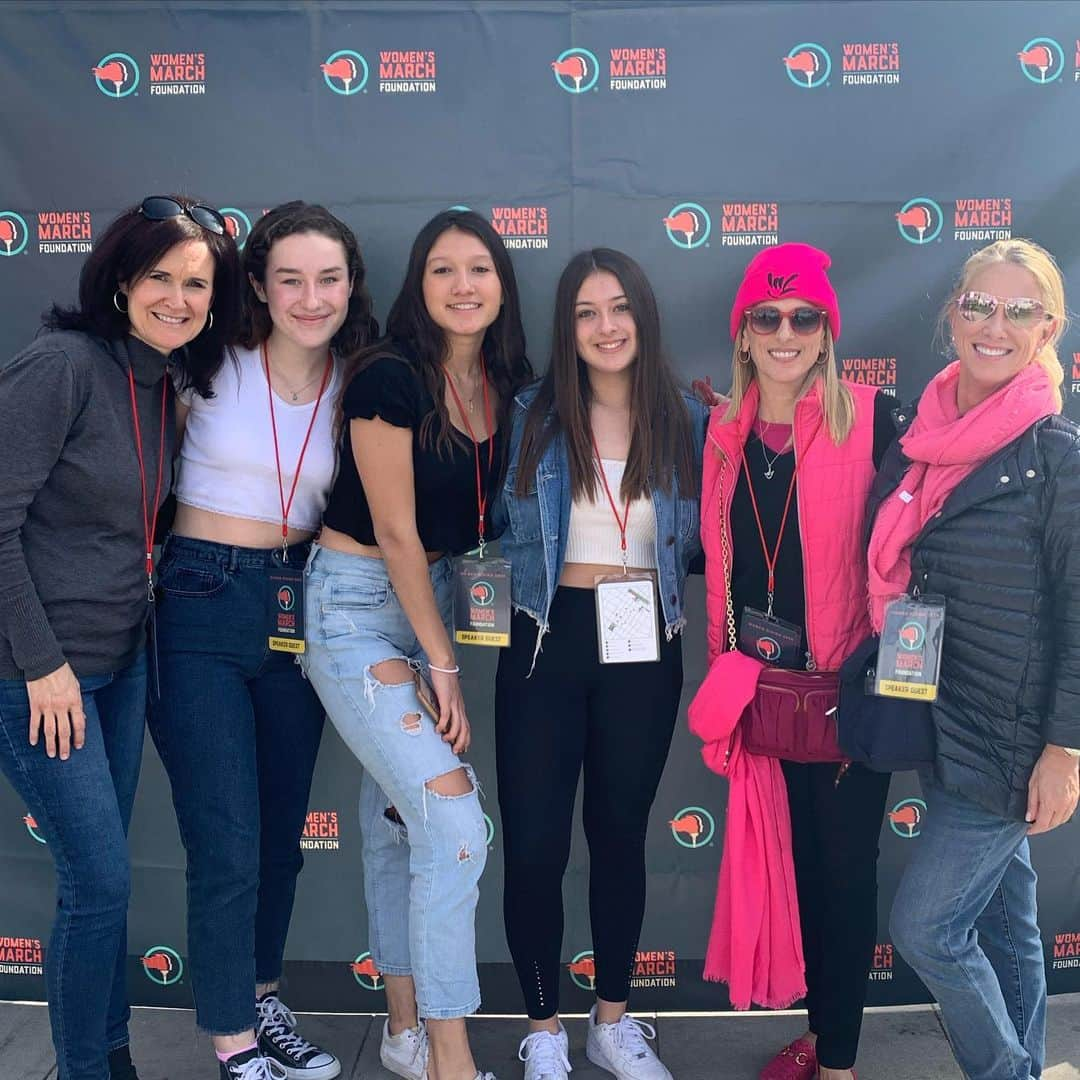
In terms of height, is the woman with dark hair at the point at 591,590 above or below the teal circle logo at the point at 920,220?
below

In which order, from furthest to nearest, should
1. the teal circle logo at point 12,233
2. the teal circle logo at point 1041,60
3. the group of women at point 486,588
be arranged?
the teal circle logo at point 12,233 < the teal circle logo at point 1041,60 < the group of women at point 486,588

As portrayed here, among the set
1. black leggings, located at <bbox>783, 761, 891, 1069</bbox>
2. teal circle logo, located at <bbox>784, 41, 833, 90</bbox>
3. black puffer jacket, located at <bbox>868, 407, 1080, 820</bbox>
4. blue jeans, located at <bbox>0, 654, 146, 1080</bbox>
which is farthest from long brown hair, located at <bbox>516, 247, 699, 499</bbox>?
blue jeans, located at <bbox>0, 654, 146, 1080</bbox>

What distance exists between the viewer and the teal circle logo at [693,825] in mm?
2906

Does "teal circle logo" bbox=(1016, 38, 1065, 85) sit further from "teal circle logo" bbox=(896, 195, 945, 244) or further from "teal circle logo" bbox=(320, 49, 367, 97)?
"teal circle logo" bbox=(320, 49, 367, 97)

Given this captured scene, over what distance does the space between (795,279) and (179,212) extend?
1.26 meters

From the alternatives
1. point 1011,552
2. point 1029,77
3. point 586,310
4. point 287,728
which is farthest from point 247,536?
point 1029,77

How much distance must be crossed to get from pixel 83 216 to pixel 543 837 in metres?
2.01

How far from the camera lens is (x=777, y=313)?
2186 millimetres

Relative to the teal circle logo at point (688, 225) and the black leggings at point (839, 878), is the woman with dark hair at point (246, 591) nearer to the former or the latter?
the teal circle logo at point (688, 225)

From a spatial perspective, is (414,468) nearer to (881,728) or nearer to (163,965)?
(881,728)

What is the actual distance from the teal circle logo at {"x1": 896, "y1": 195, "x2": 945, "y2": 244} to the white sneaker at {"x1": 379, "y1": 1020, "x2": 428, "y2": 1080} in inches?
92.3

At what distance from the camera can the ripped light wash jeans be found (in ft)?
7.04

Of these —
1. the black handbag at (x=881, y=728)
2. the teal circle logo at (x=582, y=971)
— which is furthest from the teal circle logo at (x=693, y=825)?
the black handbag at (x=881, y=728)

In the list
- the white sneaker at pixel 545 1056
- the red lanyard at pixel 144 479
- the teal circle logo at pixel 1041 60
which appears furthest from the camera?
the teal circle logo at pixel 1041 60
